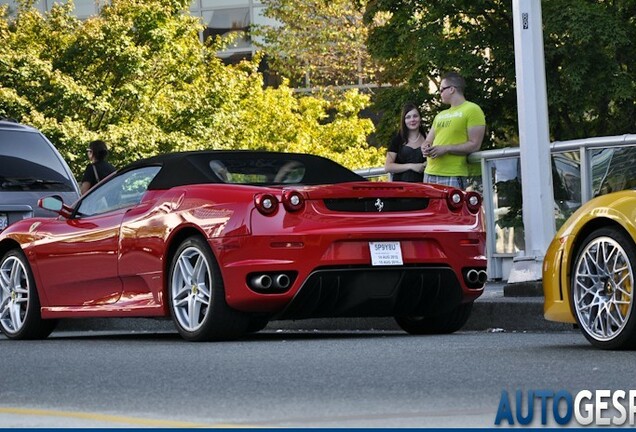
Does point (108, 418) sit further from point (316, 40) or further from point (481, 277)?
point (316, 40)

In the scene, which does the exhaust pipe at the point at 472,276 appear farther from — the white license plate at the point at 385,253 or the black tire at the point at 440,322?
the white license plate at the point at 385,253

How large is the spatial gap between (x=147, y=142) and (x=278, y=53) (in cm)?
1460

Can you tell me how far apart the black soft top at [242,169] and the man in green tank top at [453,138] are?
2381 millimetres

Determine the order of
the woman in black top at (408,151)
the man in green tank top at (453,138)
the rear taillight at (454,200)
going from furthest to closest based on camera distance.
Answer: the woman in black top at (408,151), the man in green tank top at (453,138), the rear taillight at (454,200)

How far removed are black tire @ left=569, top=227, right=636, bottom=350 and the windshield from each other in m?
7.29

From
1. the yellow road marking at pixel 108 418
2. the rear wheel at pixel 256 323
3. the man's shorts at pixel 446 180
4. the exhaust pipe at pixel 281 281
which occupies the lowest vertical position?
the rear wheel at pixel 256 323

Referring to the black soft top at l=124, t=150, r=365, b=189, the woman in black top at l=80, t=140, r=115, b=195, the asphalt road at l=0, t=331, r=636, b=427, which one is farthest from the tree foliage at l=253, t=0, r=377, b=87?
the asphalt road at l=0, t=331, r=636, b=427

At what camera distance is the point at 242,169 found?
12117 mm

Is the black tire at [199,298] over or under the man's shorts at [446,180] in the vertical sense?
under

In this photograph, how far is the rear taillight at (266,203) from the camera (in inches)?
440

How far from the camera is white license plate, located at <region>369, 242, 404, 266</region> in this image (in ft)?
37.1

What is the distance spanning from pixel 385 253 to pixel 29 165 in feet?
19.4

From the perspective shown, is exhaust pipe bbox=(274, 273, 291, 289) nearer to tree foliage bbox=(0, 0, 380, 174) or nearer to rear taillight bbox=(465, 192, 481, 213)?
rear taillight bbox=(465, 192, 481, 213)

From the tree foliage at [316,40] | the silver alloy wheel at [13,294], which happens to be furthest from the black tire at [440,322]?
the tree foliage at [316,40]
